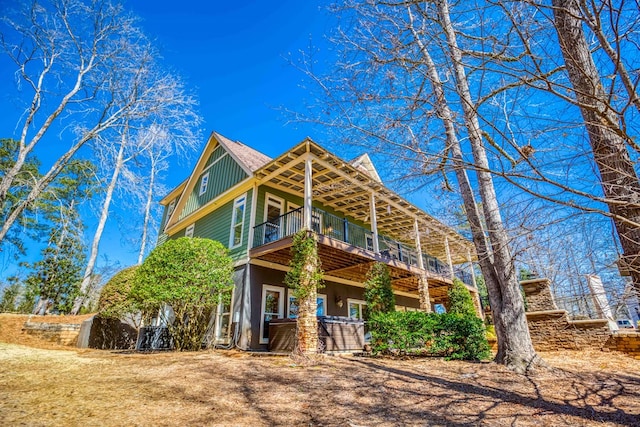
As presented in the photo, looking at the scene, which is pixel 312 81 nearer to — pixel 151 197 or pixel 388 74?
pixel 388 74

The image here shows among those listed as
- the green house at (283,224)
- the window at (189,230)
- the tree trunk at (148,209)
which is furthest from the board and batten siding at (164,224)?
the window at (189,230)

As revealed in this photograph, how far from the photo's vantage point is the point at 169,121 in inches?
481

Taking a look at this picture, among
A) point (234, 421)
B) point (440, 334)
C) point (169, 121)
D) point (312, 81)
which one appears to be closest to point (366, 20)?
point (312, 81)

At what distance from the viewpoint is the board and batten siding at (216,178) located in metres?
12.1

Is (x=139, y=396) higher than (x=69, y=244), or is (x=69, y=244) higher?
(x=69, y=244)

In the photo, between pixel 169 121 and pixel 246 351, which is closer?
pixel 246 351

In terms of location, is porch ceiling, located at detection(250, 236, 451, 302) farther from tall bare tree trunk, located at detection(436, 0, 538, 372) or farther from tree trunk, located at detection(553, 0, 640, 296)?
tree trunk, located at detection(553, 0, 640, 296)

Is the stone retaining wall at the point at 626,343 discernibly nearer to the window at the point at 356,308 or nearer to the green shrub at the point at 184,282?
the window at the point at 356,308

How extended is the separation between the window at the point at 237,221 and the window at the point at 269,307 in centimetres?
212

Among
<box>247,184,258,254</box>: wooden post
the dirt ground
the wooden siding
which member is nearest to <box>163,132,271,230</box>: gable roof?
<box>247,184,258,254</box>: wooden post

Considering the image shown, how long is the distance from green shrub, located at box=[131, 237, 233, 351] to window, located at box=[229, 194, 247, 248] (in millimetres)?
1699

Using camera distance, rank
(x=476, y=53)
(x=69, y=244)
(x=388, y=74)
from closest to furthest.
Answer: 1. (x=476, y=53)
2. (x=388, y=74)
3. (x=69, y=244)

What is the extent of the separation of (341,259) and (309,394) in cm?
653

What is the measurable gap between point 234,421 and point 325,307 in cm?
886
